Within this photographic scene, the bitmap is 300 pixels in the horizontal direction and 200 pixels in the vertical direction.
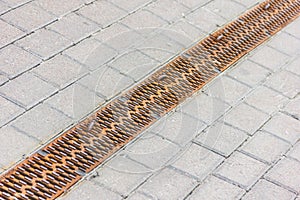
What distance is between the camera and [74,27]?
689 cm

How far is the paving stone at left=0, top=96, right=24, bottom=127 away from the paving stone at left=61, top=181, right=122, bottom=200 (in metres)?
0.89

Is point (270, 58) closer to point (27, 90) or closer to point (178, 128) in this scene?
Answer: point (178, 128)

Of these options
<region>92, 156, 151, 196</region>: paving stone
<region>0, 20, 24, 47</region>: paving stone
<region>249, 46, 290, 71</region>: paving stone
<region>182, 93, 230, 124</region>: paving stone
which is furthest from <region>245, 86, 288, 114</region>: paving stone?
<region>0, 20, 24, 47</region>: paving stone

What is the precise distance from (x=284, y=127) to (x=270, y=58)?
3.64ft

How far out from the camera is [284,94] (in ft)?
21.8

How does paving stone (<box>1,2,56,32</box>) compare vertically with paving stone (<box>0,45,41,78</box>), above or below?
above

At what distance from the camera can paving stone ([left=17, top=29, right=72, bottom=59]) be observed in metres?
6.49

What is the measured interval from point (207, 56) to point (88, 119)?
167 centimetres

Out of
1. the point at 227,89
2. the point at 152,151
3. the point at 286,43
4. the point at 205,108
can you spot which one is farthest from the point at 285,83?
the point at 152,151

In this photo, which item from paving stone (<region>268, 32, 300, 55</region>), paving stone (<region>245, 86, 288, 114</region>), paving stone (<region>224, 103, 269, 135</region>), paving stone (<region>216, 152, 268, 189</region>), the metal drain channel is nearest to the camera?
the metal drain channel

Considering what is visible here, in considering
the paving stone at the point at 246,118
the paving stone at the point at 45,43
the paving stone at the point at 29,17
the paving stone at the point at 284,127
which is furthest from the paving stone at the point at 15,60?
the paving stone at the point at 284,127

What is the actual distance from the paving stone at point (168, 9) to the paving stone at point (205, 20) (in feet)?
0.39

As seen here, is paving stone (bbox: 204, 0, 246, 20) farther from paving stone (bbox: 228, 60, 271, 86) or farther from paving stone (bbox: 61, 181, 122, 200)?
paving stone (bbox: 61, 181, 122, 200)

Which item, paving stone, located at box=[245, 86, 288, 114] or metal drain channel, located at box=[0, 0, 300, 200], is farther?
paving stone, located at box=[245, 86, 288, 114]
